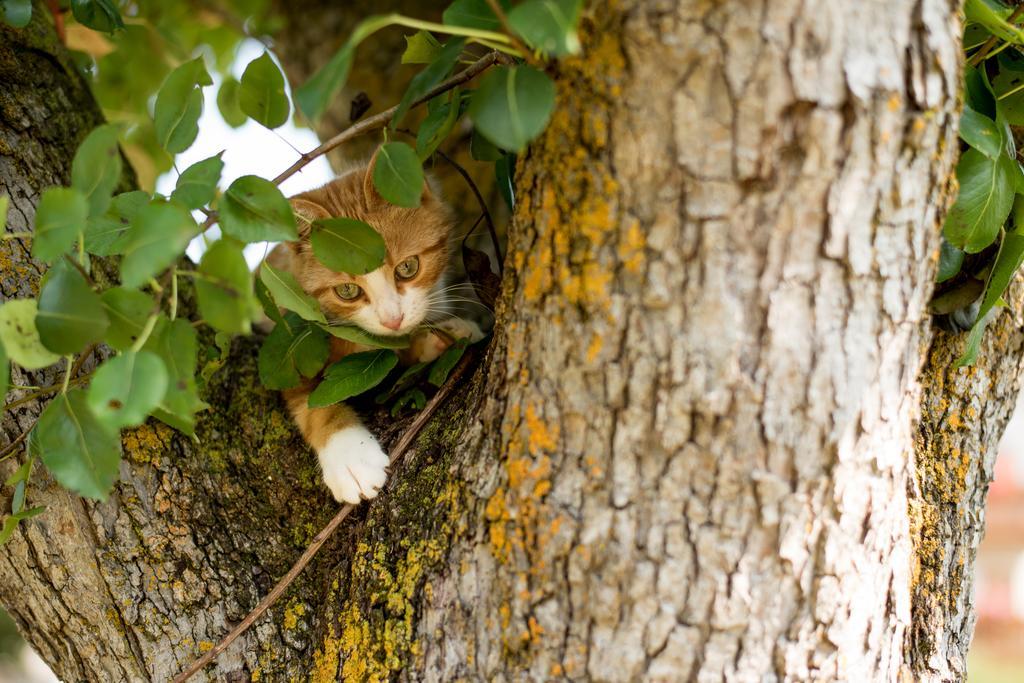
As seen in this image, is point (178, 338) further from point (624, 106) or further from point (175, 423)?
point (624, 106)

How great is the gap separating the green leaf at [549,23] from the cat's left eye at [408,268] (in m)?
1.50

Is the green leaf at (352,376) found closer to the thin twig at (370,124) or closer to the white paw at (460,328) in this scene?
the white paw at (460,328)

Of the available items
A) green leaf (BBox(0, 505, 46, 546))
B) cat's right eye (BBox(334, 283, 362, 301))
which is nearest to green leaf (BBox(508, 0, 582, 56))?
green leaf (BBox(0, 505, 46, 546))

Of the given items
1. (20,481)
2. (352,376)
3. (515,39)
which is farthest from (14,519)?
(515,39)

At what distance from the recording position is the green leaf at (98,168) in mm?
1123

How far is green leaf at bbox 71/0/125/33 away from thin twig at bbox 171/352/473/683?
3.62 feet

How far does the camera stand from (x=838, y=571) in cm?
117

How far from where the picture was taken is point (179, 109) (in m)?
1.37

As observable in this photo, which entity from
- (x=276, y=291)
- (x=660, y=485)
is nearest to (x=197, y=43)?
(x=276, y=291)

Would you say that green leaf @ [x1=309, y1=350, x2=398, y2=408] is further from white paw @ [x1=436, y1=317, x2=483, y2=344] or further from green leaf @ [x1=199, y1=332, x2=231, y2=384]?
white paw @ [x1=436, y1=317, x2=483, y2=344]

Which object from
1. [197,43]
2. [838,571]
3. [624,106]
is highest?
[197,43]

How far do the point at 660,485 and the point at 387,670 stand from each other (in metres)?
0.63

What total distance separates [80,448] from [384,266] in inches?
47.0

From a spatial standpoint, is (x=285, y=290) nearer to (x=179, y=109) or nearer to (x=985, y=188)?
(x=179, y=109)
